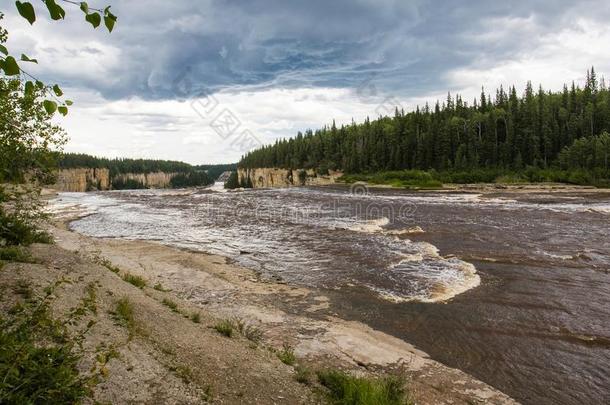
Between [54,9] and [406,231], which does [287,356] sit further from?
[406,231]

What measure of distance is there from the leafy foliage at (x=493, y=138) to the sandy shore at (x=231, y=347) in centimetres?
7563

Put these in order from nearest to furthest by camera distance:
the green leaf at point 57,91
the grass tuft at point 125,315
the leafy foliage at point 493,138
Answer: the green leaf at point 57,91
the grass tuft at point 125,315
the leafy foliage at point 493,138

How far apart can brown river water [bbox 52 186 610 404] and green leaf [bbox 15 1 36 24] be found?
920 centimetres

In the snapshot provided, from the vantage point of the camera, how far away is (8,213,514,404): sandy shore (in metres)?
5.99

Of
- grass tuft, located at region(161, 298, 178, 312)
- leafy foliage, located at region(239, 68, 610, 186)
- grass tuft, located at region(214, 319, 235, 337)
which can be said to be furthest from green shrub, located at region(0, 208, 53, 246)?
leafy foliage, located at region(239, 68, 610, 186)

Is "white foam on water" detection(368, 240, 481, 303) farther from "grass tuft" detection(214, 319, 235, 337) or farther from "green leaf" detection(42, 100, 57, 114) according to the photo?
"green leaf" detection(42, 100, 57, 114)

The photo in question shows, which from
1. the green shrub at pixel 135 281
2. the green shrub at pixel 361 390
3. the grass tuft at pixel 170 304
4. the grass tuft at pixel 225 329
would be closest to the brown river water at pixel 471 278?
the green shrub at pixel 361 390

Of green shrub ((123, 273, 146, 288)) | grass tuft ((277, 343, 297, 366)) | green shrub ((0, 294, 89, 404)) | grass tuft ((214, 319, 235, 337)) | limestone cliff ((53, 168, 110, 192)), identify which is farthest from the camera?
limestone cliff ((53, 168, 110, 192))

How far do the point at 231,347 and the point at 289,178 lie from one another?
12904 centimetres

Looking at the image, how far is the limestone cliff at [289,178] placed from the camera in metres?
121

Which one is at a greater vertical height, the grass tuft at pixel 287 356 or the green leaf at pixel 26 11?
the green leaf at pixel 26 11

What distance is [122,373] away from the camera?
19.1ft

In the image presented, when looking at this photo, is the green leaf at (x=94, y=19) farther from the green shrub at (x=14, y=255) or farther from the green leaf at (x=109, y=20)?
the green shrub at (x=14, y=255)

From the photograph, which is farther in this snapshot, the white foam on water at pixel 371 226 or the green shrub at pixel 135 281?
the white foam on water at pixel 371 226
